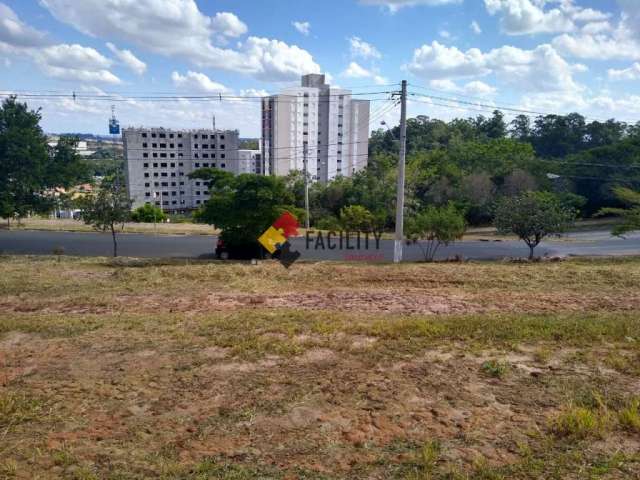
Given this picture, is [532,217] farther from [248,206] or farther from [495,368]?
[495,368]

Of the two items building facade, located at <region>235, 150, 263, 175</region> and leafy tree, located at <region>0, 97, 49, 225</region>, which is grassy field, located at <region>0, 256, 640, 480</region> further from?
building facade, located at <region>235, 150, 263, 175</region>

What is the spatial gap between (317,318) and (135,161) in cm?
6674

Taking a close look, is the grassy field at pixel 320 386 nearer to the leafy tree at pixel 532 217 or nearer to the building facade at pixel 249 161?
the leafy tree at pixel 532 217

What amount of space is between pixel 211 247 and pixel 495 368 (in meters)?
18.5

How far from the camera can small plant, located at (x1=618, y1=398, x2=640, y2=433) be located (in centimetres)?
423

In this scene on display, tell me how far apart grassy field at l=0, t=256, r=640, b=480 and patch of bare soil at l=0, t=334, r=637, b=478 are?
0.07ft

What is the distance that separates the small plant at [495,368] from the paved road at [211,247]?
1360 centimetres

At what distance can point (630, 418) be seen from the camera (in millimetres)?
4289

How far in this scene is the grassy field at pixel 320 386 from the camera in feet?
12.5

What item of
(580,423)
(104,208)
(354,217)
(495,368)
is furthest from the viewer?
(354,217)

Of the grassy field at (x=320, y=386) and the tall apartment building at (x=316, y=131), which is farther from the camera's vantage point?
the tall apartment building at (x=316, y=131)

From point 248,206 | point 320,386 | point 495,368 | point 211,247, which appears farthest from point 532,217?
point 211,247

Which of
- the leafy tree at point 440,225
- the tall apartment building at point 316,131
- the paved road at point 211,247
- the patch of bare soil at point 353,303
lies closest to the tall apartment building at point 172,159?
the tall apartment building at point 316,131

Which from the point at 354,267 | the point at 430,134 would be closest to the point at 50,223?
the point at 354,267
